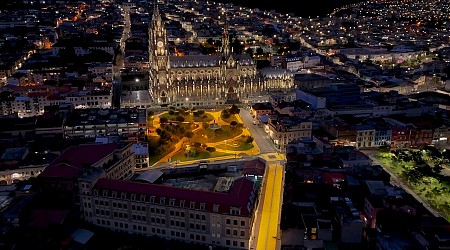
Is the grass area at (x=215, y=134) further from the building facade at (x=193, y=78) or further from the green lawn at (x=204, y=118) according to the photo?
the building facade at (x=193, y=78)

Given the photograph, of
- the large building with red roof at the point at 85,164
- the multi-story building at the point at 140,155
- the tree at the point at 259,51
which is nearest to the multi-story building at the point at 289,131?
the multi-story building at the point at 140,155

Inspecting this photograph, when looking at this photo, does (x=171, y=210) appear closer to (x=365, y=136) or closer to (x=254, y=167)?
(x=254, y=167)

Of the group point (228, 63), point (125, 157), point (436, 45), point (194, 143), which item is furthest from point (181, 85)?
point (436, 45)

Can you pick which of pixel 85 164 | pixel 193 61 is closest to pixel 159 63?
pixel 193 61

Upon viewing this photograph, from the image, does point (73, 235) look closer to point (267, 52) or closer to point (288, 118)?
point (288, 118)

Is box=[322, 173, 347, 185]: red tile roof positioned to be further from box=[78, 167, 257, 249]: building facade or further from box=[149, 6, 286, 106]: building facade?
box=[149, 6, 286, 106]: building facade
